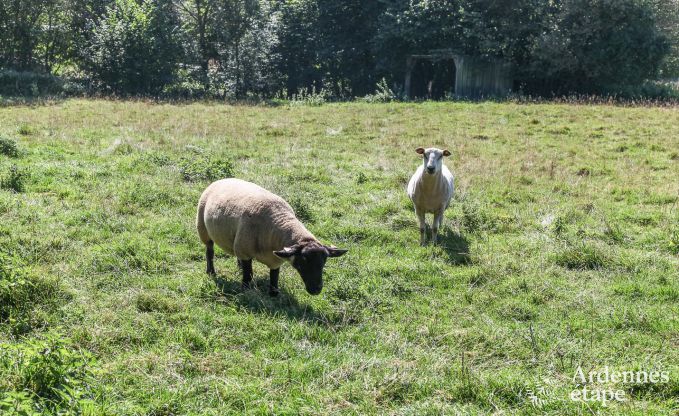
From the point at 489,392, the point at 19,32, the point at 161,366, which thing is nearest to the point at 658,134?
the point at 489,392

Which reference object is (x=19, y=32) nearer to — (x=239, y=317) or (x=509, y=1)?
(x=509, y=1)

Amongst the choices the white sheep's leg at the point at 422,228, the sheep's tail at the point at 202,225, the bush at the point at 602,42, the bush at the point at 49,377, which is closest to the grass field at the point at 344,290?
the bush at the point at 49,377

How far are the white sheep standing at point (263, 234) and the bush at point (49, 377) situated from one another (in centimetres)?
248

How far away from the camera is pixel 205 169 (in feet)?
42.0

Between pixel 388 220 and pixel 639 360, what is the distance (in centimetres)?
551

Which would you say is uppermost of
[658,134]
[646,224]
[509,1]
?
[509,1]

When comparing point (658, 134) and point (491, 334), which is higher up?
point (658, 134)

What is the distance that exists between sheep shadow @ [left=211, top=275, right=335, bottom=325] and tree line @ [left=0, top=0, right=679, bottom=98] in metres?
29.2

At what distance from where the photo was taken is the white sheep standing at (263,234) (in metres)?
6.85

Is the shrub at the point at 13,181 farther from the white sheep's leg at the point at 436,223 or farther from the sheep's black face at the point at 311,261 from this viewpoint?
the white sheep's leg at the point at 436,223

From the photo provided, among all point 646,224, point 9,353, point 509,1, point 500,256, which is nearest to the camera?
point 9,353

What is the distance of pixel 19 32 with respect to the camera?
37031 mm

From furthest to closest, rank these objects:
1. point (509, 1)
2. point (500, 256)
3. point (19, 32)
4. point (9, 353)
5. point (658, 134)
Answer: point (19, 32) → point (509, 1) → point (658, 134) → point (500, 256) → point (9, 353)

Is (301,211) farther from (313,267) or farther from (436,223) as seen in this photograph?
(313,267)
